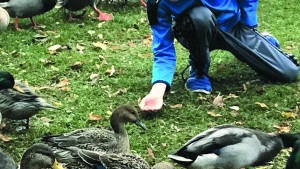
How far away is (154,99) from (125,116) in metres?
0.70

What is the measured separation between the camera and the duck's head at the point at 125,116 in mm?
4008

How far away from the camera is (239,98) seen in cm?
495

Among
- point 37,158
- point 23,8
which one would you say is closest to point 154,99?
point 37,158

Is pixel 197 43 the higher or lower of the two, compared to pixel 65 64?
higher

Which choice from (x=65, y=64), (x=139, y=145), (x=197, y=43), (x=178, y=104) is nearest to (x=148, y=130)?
(x=139, y=145)

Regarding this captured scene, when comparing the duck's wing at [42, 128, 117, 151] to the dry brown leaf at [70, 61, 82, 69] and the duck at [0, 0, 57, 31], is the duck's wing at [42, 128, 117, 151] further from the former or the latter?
the duck at [0, 0, 57, 31]

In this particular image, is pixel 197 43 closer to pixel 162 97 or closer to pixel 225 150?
pixel 162 97

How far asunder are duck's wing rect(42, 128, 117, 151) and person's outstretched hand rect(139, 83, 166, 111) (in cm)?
76

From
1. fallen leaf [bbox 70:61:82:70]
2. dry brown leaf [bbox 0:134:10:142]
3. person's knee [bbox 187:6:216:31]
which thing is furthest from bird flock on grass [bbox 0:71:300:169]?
fallen leaf [bbox 70:61:82:70]

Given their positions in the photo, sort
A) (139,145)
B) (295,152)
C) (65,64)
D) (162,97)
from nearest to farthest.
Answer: (295,152) < (139,145) < (162,97) < (65,64)

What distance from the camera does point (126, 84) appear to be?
5.33 m

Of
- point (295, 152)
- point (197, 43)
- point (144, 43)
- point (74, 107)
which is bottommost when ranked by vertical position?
point (144, 43)

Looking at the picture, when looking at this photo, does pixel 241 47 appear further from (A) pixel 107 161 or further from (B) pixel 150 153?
(A) pixel 107 161

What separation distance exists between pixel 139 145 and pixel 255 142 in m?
0.92
